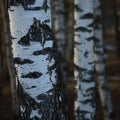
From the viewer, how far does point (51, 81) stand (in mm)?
4117

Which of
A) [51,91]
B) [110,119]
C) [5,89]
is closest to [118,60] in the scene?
[5,89]

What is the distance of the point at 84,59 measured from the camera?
19.8 feet

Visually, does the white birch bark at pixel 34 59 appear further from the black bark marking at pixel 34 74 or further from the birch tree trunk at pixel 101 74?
the birch tree trunk at pixel 101 74

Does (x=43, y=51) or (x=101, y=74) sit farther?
(x=101, y=74)

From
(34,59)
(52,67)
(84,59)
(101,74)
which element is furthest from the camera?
(101,74)

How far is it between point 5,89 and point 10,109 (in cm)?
355

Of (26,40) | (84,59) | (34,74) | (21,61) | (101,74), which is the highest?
(26,40)

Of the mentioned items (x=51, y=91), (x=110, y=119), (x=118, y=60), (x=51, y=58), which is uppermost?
(x=51, y=58)

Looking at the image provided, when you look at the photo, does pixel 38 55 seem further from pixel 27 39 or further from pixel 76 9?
pixel 76 9

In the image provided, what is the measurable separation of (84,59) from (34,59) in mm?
2131

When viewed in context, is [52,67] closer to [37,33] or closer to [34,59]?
[34,59]

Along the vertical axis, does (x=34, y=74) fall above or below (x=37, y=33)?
below

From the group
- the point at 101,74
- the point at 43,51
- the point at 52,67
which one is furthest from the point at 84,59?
the point at 101,74

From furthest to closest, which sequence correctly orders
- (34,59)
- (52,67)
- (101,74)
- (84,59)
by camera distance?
(101,74) < (84,59) < (52,67) < (34,59)
